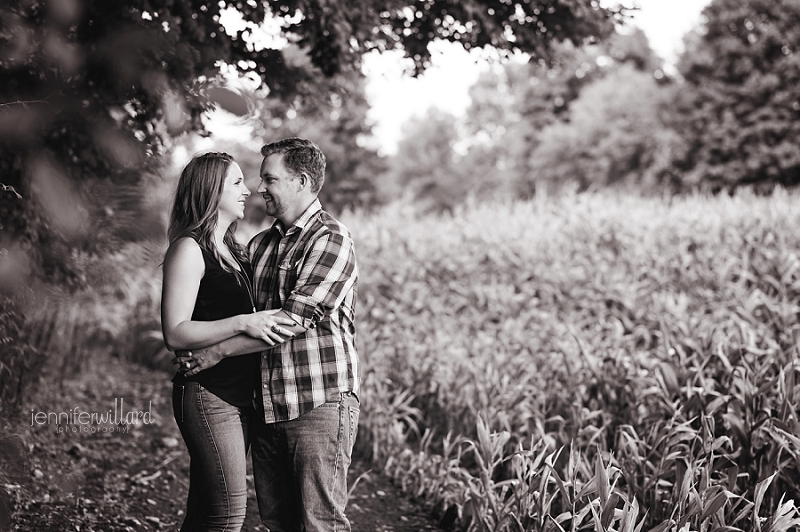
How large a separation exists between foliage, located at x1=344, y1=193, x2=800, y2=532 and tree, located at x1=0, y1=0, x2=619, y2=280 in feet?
6.86

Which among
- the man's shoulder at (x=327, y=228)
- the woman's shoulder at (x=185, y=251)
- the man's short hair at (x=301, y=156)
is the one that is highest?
the man's short hair at (x=301, y=156)

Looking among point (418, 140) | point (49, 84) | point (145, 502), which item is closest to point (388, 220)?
point (145, 502)

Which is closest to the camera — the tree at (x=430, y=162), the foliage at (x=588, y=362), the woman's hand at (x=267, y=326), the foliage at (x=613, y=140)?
the woman's hand at (x=267, y=326)

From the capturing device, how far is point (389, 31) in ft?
15.1

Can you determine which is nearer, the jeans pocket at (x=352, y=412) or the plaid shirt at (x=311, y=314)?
the plaid shirt at (x=311, y=314)

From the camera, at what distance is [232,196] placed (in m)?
2.33

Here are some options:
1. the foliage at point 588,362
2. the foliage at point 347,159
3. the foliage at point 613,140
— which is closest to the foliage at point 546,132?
the foliage at point 613,140

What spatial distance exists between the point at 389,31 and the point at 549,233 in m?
4.69

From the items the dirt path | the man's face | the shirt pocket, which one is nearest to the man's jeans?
the shirt pocket

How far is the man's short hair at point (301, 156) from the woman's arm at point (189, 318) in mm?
405

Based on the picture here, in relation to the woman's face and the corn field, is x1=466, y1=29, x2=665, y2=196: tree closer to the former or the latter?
the corn field

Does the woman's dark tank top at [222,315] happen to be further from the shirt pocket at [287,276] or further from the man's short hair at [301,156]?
the man's short hair at [301,156]

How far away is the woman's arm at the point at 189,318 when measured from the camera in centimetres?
212

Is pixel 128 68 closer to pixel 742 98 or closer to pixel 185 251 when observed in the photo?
pixel 185 251
